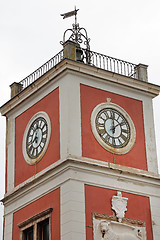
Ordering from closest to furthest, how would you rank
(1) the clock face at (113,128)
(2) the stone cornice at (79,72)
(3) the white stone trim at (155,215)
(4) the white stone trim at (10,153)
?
(3) the white stone trim at (155,215), (1) the clock face at (113,128), (2) the stone cornice at (79,72), (4) the white stone trim at (10,153)

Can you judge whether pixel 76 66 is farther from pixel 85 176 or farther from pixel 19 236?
pixel 19 236

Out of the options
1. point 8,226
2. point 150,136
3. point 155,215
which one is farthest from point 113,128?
point 8,226

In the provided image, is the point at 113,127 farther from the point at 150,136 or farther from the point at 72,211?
the point at 72,211

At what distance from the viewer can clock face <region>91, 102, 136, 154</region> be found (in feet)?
94.8

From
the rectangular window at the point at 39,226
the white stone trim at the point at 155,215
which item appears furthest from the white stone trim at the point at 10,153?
the white stone trim at the point at 155,215

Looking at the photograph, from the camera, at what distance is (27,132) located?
99.9 ft

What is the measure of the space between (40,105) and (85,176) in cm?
394

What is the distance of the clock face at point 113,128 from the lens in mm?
28898

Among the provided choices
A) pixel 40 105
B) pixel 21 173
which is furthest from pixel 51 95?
pixel 21 173

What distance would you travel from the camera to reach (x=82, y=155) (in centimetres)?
2788

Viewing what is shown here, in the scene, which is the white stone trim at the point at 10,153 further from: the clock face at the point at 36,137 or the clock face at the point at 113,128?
the clock face at the point at 113,128

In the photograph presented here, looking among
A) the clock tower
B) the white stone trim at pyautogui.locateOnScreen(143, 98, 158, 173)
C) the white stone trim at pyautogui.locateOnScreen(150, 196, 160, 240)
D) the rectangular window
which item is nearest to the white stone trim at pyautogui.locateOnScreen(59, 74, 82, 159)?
the clock tower

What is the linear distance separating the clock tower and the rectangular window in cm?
4

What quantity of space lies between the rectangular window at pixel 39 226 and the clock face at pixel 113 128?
326cm
